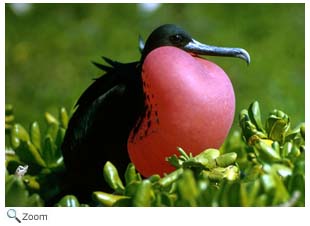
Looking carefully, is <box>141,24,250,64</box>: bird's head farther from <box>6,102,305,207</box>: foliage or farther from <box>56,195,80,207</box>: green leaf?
<box>56,195,80,207</box>: green leaf

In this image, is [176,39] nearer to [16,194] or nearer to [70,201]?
[70,201]

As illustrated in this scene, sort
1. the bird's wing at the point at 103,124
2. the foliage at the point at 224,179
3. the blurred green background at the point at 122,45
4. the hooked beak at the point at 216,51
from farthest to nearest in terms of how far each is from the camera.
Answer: the blurred green background at the point at 122,45, the bird's wing at the point at 103,124, the hooked beak at the point at 216,51, the foliage at the point at 224,179

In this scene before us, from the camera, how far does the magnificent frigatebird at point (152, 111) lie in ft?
7.16

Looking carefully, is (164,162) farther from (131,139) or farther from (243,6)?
(243,6)

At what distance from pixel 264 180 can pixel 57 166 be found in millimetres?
937

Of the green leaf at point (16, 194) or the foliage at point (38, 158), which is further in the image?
the foliage at point (38, 158)

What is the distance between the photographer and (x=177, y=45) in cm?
238

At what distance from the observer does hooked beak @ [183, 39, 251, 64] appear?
2.30 m

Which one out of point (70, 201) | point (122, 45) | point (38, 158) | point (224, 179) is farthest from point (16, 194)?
point (122, 45)

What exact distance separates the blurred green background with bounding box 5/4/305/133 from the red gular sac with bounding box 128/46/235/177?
6.10ft
